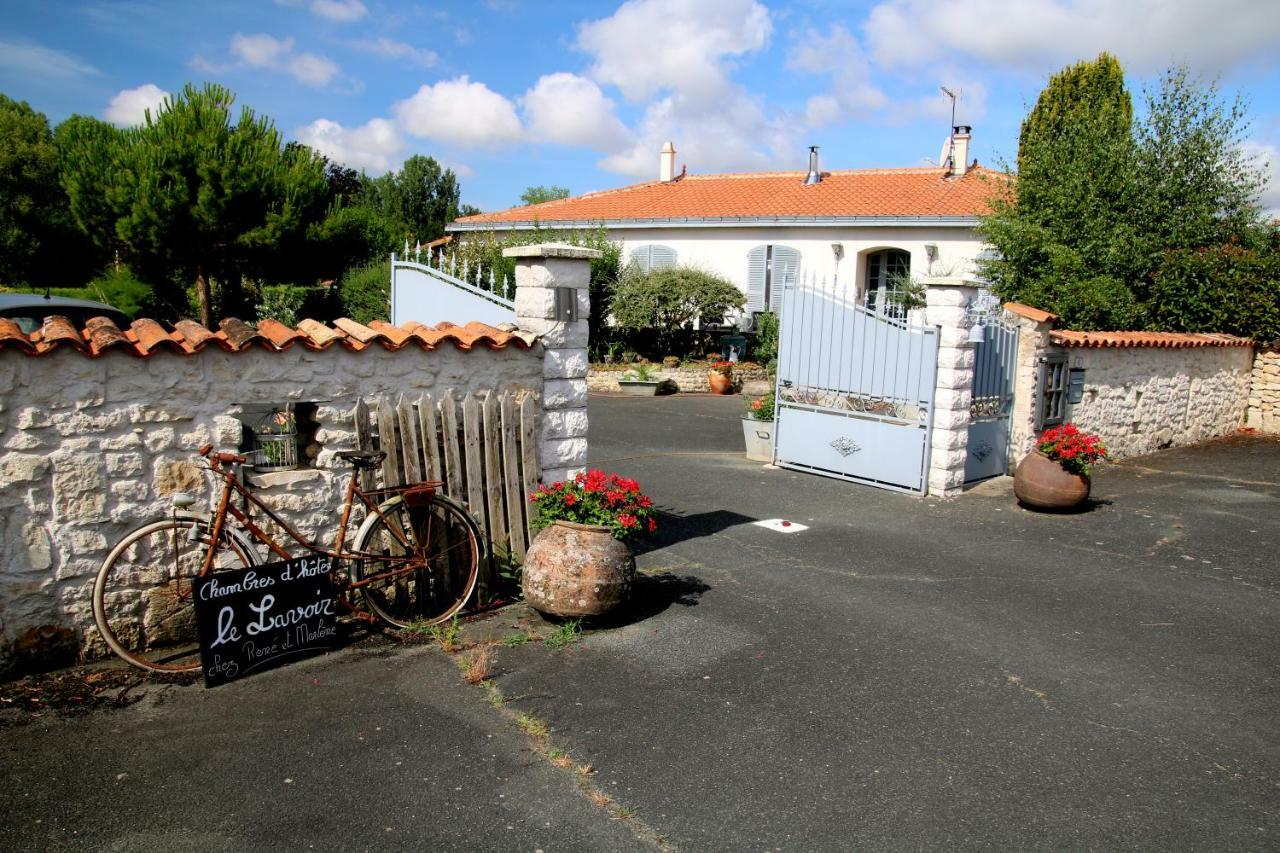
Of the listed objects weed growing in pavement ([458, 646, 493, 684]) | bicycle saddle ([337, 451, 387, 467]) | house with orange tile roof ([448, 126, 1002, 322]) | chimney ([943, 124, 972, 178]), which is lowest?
weed growing in pavement ([458, 646, 493, 684])

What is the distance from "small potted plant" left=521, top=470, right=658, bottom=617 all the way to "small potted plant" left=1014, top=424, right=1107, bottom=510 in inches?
197

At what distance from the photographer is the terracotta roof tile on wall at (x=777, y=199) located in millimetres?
20812

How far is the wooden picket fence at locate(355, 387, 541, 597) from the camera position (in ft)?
17.5

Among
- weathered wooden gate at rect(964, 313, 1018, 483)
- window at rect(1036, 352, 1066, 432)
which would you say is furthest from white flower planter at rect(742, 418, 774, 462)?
window at rect(1036, 352, 1066, 432)

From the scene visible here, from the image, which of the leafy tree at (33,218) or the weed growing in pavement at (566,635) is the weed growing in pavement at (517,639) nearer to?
the weed growing in pavement at (566,635)

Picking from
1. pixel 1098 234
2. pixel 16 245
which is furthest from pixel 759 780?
pixel 16 245

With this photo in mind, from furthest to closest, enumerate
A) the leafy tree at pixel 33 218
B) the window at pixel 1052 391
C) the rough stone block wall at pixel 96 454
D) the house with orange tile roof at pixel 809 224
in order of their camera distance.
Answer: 1. the leafy tree at pixel 33 218
2. the house with orange tile roof at pixel 809 224
3. the window at pixel 1052 391
4. the rough stone block wall at pixel 96 454

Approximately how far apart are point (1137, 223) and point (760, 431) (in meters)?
7.60

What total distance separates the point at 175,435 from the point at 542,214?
21553 mm

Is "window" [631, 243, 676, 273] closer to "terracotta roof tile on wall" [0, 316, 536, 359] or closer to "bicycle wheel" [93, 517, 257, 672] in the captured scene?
"terracotta roof tile on wall" [0, 316, 536, 359]

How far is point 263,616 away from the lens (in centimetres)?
454

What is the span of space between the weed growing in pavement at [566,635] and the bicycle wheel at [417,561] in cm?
65

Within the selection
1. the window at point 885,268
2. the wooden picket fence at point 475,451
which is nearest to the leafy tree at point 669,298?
the window at point 885,268

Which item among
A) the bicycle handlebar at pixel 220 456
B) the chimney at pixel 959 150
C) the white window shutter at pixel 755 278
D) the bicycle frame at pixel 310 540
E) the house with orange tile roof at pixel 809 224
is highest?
the chimney at pixel 959 150
